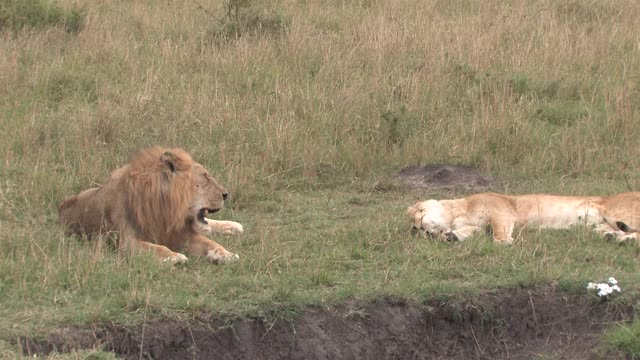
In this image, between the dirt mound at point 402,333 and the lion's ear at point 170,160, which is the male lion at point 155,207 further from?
the dirt mound at point 402,333

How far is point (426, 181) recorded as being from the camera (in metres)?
7.84

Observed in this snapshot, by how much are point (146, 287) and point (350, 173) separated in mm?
3091

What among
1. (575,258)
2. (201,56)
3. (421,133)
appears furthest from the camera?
(201,56)

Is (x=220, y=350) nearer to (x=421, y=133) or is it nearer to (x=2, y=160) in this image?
(x=2, y=160)

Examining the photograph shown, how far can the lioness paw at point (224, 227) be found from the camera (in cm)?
646

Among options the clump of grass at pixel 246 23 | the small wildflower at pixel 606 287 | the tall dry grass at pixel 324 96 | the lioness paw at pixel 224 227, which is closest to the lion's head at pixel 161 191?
the lioness paw at pixel 224 227

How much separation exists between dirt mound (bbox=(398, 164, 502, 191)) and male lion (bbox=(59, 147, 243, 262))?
2239mm

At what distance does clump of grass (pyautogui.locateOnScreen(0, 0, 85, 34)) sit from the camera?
10.3 meters

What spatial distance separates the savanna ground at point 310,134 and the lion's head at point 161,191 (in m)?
0.35

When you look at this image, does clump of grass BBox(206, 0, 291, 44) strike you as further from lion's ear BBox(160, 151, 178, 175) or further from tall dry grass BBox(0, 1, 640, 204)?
lion's ear BBox(160, 151, 178, 175)

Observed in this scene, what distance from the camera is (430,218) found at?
21.0 ft

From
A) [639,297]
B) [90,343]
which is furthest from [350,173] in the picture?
[90,343]

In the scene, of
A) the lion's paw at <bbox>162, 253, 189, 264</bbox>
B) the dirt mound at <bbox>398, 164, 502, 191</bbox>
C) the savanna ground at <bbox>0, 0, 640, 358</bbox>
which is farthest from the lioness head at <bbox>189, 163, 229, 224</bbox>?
the dirt mound at <bbox>398, 164, 502, 191</bbox>

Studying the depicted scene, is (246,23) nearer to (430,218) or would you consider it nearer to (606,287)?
(430,218)
